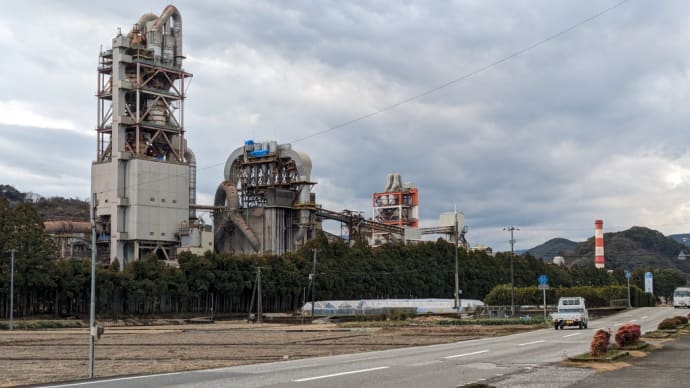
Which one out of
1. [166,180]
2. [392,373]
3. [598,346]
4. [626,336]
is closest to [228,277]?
[166,180]

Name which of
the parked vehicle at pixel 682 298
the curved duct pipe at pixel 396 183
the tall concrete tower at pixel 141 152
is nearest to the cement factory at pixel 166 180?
the tall concrete tower at pixel 141 152

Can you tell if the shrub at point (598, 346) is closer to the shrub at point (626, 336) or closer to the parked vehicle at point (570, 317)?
the shrub at point (626, 336)

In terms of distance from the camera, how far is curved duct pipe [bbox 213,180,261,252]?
133125mm

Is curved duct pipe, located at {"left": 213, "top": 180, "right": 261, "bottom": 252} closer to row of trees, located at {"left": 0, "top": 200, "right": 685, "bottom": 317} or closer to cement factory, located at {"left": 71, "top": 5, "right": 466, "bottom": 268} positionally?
cement factory, located at {"left": 71, "top": 5, "right": 466, "bottom": 268}

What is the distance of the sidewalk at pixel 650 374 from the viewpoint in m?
20.1

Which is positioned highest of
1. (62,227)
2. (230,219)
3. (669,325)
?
(230,219)

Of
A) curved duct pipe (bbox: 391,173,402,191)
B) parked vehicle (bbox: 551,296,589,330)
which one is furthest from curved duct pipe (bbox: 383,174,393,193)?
parked vehicle (bbox: 551,296,589,330)

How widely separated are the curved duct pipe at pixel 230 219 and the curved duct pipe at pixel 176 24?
2319 cm

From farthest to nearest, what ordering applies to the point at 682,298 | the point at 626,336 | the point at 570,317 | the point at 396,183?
1. the point at 396,183
2. the point at 682,298
3. the point at 570,317
4. the point at 626,336

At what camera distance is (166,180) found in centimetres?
12075

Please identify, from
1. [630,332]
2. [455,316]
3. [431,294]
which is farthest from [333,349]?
[431,294]

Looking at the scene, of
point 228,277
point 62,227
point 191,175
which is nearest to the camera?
point 228,277

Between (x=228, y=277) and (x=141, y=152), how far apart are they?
26.6m

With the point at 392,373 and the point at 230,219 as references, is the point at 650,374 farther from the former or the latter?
the point at 230,219
